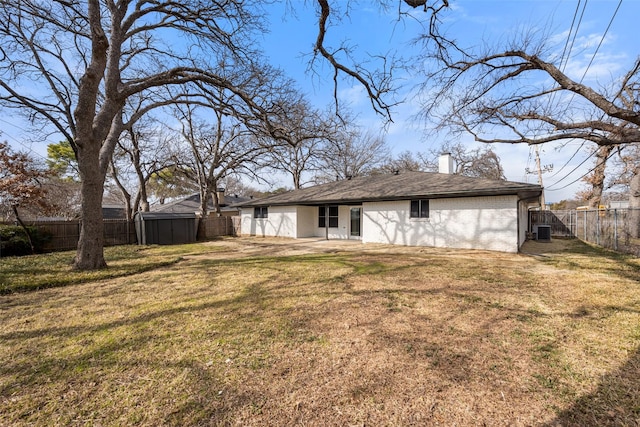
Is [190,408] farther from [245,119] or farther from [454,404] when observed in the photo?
[245,119]

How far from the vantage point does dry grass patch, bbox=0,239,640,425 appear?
2.23m

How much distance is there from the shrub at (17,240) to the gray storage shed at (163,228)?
385 cm

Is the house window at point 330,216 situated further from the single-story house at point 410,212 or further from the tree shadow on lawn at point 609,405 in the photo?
the tree shadow on lawn at point 609,405

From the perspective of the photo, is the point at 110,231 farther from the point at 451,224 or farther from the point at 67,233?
the point at 451,224

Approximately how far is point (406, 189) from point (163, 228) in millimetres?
13180

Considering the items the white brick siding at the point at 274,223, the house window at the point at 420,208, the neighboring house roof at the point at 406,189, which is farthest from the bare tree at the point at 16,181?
the house window at the point at 420,208

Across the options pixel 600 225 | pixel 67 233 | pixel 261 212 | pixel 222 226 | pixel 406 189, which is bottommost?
pixel 67 233

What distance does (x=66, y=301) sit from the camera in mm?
5125

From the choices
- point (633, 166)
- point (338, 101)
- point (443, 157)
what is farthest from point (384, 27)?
point (633, 166)

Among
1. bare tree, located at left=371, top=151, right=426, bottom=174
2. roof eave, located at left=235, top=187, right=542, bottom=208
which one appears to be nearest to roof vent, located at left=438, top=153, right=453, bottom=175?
roof eave, located at left=235, top=187, right=542, bottom=208

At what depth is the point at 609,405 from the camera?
7.38ft

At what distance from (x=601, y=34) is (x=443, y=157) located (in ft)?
27.4

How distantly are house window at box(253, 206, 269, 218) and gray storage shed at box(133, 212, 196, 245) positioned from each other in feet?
13.4

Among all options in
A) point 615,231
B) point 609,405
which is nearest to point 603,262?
point 615,231
